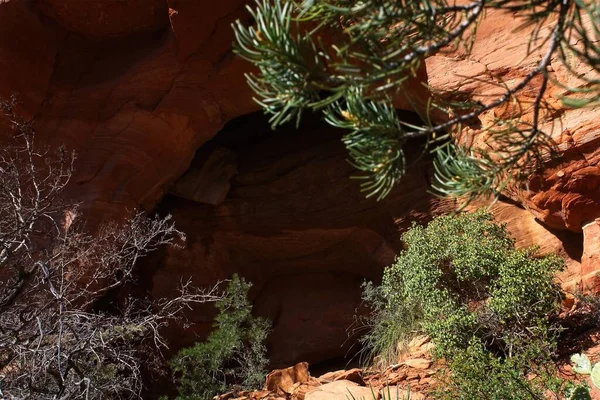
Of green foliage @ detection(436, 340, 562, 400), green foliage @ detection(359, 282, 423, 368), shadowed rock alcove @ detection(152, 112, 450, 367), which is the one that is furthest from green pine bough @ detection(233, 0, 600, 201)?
shadowed rock alcove @ detection(152, 112, 450, 367)

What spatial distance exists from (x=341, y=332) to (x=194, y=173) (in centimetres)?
338

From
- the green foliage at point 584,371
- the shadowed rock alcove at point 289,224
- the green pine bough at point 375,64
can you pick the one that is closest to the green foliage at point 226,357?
the shadowed rock alcove at point 289,224

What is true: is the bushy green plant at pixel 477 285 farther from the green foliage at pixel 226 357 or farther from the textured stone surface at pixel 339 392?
the green foliage at pixel 226 357

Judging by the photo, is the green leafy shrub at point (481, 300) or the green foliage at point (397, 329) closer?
the green leafy shrub at point (481, 300)

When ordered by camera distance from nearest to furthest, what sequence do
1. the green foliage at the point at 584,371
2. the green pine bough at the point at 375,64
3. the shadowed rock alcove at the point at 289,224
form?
the green pine bough at the point at 375,64 < the green foliage at the point at 584,371 < the shadowed rock alcove at the point at 289,224

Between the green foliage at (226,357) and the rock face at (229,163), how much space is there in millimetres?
1357

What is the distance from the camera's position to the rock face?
648cm

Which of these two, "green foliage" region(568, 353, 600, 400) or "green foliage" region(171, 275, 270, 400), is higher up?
"green foliage" region(568, 353, 600, 400)

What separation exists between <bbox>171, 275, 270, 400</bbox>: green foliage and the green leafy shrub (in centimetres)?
223

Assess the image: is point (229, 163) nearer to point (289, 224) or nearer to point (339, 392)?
point (289, 224)

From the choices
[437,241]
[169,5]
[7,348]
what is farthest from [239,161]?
[7,348]

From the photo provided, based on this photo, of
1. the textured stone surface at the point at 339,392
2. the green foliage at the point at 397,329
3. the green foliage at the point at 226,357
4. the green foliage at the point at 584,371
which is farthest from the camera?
the green foliage at the point at 226,357

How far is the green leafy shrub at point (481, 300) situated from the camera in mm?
5008

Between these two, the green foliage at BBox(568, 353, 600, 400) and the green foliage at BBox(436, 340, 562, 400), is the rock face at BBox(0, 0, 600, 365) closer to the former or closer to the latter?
the green foliage at BBox(436, 340, 562, 400)
